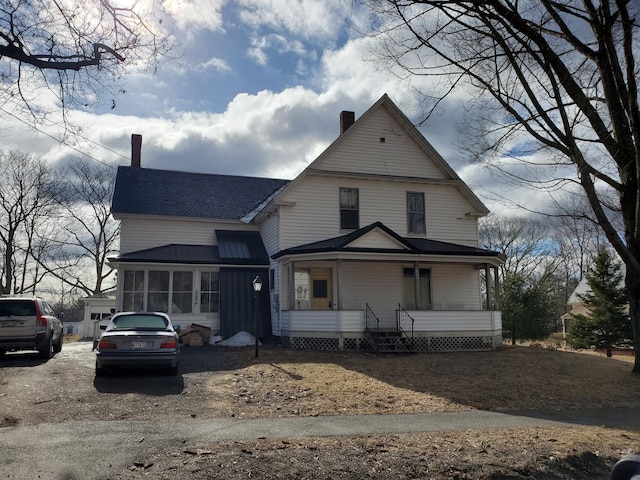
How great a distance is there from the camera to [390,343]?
56.9ft

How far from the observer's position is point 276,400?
9.77 m

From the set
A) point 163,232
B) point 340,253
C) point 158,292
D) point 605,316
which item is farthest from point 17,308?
point 605,316

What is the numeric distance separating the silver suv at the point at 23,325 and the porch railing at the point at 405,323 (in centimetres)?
1097

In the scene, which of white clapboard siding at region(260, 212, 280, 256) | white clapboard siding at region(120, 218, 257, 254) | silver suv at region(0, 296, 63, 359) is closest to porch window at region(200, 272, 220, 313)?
white clapboard siding at region(120, 218, 257, 254)

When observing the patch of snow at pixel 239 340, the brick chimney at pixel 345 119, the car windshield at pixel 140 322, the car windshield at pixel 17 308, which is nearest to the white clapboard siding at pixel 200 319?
the patch of snow at pixel 239 340

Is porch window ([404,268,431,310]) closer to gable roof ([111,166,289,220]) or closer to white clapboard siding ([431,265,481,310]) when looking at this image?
white clapboard siding ([431,265,481,310])

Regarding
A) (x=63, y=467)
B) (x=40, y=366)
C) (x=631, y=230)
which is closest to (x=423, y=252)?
(x=631, y=230)

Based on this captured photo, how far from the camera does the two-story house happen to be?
1847 centimetres

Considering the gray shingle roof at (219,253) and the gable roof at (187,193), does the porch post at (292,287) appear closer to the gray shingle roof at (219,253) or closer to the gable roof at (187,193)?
the gray shingle roof at (219,253)

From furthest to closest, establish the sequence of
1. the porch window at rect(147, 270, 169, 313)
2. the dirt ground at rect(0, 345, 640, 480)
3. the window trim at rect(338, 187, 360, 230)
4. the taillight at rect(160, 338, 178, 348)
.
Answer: the window trim at rect(338, 187, 360, 230) → the porch window at rect(147, 270, 169, 313) → the taillight at rect(160, 338, 178, 348) → the dirt ground at rect(0, 345, 640, 480)

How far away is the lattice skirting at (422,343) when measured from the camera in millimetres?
17391

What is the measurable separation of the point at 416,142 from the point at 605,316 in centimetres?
1353

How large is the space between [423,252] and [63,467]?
48.2ft

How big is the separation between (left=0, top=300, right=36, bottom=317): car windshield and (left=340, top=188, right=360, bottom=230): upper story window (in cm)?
1106
